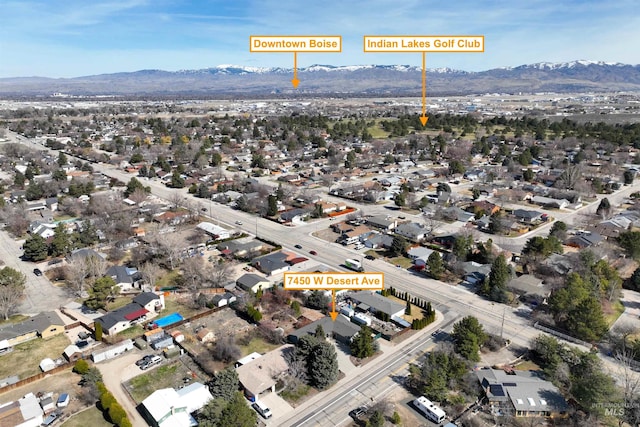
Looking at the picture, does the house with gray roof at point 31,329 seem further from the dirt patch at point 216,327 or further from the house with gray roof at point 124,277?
the dirt patch at point 216,327

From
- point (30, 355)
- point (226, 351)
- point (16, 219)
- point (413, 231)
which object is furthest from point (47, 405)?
point (413, 231)

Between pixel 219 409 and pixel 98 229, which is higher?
pixel 98 229

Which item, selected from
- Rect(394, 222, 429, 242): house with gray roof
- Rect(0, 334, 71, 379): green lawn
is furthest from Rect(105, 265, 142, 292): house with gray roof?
Rect(394, 222, 429, 242): house with gray roof

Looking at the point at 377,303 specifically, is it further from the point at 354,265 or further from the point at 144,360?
the point at 144,360

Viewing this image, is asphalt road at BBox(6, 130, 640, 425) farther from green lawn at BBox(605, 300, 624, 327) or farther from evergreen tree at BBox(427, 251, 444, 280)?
green lawn at BBox(605, 300, 624, 327)

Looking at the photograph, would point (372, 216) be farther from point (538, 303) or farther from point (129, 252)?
point (129, 252)

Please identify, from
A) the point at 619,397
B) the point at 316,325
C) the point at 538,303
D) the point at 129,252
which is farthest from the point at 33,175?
the point at 619,397

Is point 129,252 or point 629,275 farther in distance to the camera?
point 129,252
